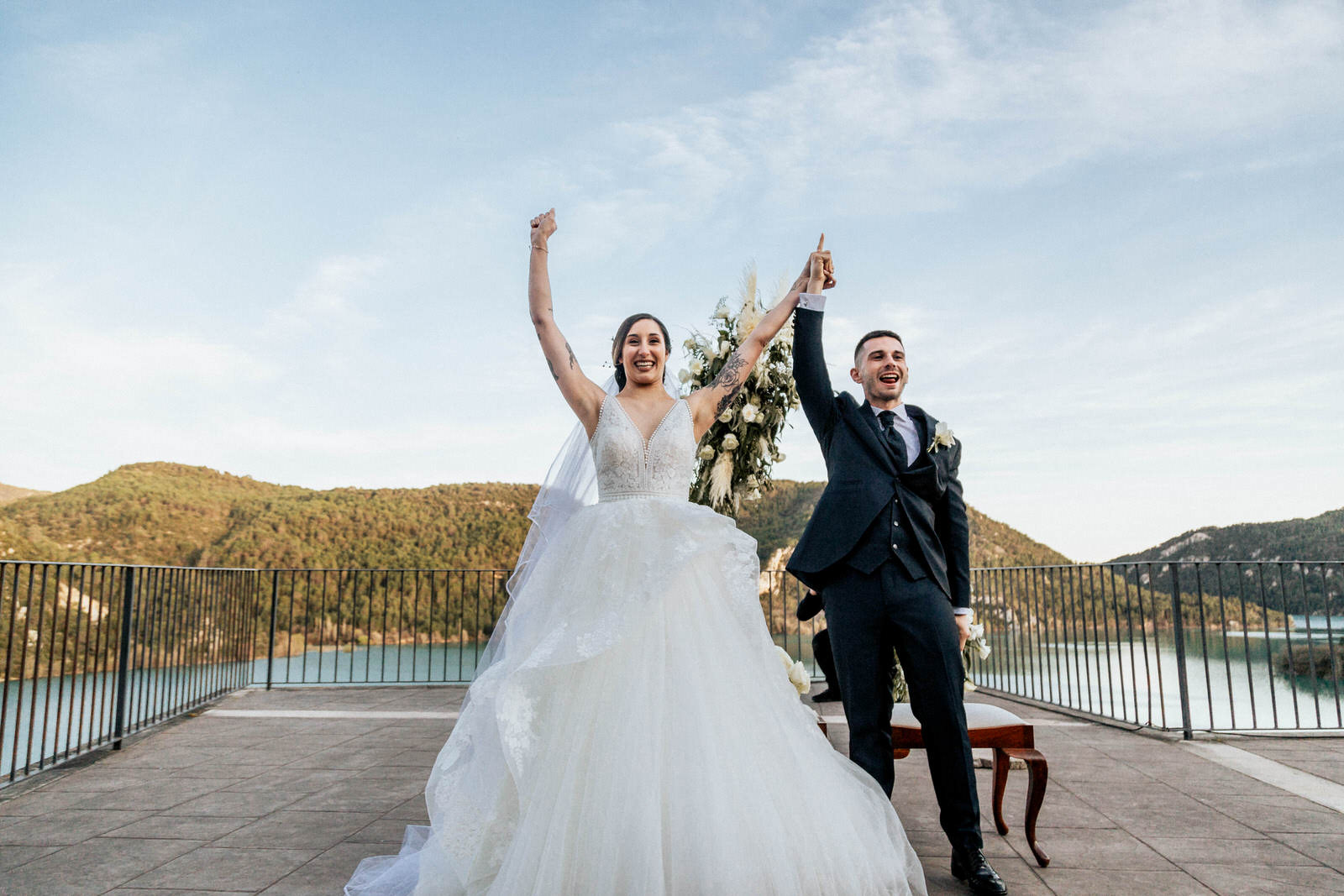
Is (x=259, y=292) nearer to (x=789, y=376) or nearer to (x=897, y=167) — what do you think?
(x=897, y=167)

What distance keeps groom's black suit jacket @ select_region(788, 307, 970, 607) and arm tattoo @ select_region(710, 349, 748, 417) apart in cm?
18

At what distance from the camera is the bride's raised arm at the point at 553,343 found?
207 cm

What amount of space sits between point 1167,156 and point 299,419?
28.7 metres

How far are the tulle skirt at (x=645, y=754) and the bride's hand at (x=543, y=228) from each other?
0.91 m

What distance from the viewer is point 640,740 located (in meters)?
1.53

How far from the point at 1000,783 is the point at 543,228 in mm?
2551

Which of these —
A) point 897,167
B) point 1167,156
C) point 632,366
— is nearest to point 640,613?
point 632,366

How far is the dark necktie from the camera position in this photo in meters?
2.18

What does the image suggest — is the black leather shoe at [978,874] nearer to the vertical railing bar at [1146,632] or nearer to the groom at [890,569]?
the groom at [890,569]

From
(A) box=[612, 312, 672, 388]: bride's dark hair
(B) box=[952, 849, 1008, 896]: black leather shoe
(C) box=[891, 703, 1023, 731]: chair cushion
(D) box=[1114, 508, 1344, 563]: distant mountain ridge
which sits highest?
(A) box=[612, 312, 672, 388]: bride's dark hair

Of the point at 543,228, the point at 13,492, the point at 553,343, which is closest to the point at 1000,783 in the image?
the point at 553,343

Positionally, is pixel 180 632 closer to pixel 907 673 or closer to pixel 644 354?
pixel 644 354

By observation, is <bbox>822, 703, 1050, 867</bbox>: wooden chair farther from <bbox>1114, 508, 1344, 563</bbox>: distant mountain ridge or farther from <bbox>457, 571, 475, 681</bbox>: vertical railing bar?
<bbox>1114, 508, 1344, 563</bbox>: distant mountain ridge

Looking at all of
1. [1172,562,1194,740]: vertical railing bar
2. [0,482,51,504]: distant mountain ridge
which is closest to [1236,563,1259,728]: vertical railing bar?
[1172,562,1194,740]: vertical railing bar
